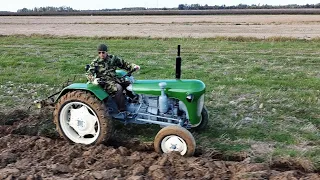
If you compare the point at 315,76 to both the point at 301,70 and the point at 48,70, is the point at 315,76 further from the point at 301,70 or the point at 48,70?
the point at 48,70

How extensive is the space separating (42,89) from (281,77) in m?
5.90

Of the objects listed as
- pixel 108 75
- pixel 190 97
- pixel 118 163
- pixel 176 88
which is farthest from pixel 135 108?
pixel 118 163

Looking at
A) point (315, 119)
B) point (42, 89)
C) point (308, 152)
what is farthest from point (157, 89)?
point (42, 89)

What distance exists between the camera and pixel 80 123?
598cm

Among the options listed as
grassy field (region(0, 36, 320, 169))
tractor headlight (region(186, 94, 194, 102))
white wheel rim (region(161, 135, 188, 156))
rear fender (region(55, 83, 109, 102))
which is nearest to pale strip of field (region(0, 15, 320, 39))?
grassy field (region(0, 36, 320, 169))

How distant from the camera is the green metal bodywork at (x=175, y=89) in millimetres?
5758

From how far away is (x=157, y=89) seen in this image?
19.3 ft

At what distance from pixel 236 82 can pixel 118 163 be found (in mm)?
5490

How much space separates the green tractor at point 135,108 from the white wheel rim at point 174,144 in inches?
0.5

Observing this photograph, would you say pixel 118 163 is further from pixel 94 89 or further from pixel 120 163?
pixel 94 89


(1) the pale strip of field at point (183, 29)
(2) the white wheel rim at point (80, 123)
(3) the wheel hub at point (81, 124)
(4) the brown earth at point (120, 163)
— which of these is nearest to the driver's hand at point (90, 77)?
(2) the white wheel rim at point (80, 123)

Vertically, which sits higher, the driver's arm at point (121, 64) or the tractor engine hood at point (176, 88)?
the driver's arm at point (121, 64)

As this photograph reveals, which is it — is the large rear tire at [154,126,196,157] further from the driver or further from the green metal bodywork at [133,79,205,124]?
the driver

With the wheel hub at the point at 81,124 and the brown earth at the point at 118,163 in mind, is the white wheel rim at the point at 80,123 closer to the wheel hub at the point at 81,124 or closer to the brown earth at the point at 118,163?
the wheel hub at the point at 81,124
